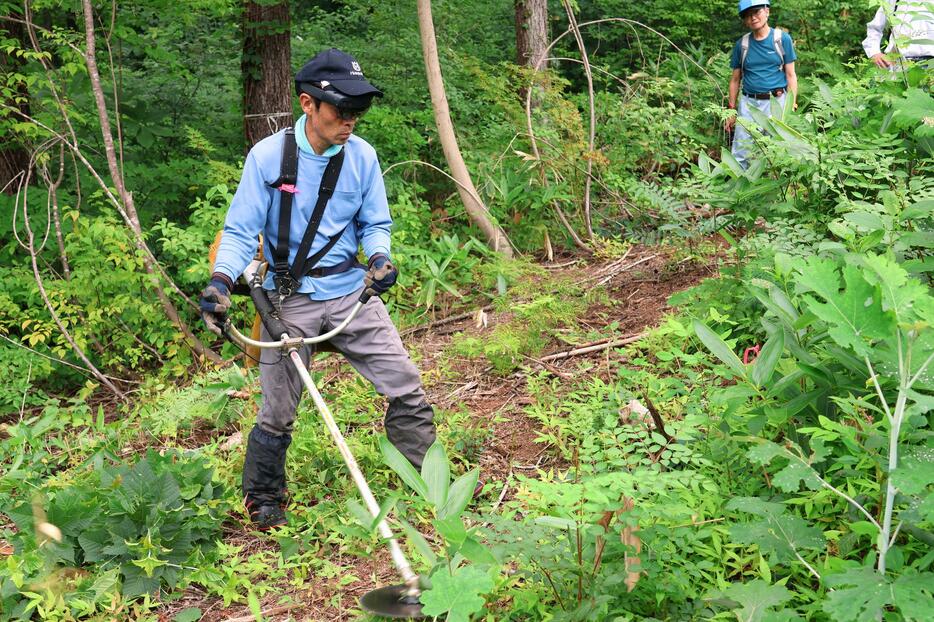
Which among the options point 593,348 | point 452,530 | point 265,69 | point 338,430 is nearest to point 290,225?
point 338,430

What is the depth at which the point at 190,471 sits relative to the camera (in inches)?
172

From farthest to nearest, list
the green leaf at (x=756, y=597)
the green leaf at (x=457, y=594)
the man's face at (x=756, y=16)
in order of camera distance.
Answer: the man's face at (x=756, y=16), the green leaf at (x=756, y=597), the green leaf at (x=457, y=594)

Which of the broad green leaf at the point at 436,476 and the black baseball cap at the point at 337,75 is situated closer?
the broad green leaf at the point at 436,476

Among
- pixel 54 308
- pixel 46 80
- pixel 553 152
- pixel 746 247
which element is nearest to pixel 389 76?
pixel 553 152

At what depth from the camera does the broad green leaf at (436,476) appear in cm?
292

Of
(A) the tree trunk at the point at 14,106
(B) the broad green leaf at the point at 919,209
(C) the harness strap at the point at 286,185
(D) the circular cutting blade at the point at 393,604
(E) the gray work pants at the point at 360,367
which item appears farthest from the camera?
(A) the tree trunk at the point at 14,106

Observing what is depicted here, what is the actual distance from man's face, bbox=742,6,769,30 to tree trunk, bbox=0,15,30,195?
6822 millimetres

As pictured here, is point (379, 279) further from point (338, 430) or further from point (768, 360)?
point (768, 360)

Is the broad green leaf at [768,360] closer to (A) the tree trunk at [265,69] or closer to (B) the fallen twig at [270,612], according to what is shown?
(B) the fallen twig at [270,612]

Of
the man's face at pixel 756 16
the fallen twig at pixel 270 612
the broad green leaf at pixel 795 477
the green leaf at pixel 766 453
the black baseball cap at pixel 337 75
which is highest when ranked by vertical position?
the man's face at pixel 756 16

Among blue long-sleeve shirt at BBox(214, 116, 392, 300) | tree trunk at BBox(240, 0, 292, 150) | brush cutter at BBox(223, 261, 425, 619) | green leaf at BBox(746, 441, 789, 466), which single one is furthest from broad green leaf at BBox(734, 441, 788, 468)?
tree trunk at BBox(240, 0, 292, 150)

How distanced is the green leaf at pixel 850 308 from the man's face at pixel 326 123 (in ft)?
7.36

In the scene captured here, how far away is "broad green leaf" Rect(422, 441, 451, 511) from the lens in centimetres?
292

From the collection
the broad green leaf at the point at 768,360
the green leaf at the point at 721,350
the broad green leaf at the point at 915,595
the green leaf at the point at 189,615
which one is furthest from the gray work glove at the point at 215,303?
the broad green leaf at the point at 915,595
